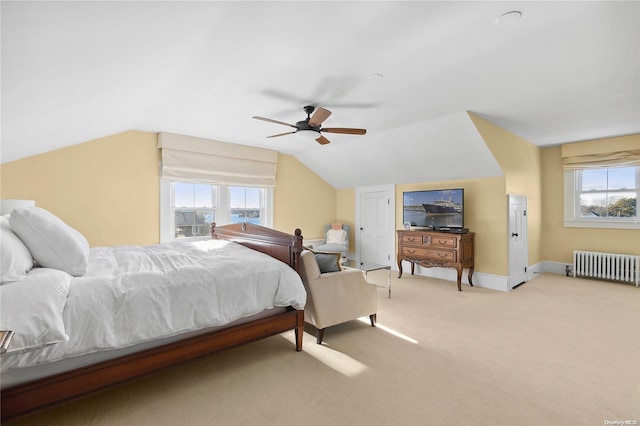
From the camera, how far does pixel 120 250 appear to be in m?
3.03

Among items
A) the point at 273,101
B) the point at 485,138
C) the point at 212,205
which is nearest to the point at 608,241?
the point at 485,138

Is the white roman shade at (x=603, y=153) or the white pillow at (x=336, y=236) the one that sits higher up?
the white roman shade at (x=603, y=153)

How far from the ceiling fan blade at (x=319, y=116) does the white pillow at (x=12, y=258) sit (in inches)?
99.5

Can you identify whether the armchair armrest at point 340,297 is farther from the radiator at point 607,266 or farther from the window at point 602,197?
the window at point 602,197

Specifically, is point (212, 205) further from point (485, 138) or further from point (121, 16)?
point (485, 138)

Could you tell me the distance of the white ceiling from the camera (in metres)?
1.69

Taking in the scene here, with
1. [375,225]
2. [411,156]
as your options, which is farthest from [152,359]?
[375,225]

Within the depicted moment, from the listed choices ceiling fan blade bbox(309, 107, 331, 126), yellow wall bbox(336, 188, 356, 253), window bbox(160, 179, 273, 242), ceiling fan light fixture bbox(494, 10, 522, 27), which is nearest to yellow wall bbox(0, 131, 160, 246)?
window bbox(160, 179, 273, 242)

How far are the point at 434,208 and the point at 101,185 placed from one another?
5.25 metres

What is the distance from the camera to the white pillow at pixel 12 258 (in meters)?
1.50

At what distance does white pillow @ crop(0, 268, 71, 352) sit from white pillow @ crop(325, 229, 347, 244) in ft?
16.9

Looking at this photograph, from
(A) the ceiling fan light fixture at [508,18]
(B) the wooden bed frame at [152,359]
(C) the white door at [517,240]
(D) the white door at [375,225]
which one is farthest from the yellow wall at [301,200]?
(A) the ceiling fan light fixture at [508,18]

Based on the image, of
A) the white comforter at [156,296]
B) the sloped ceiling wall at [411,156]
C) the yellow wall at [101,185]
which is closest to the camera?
the white comforter at [156,296]

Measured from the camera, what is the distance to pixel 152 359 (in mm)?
1934
